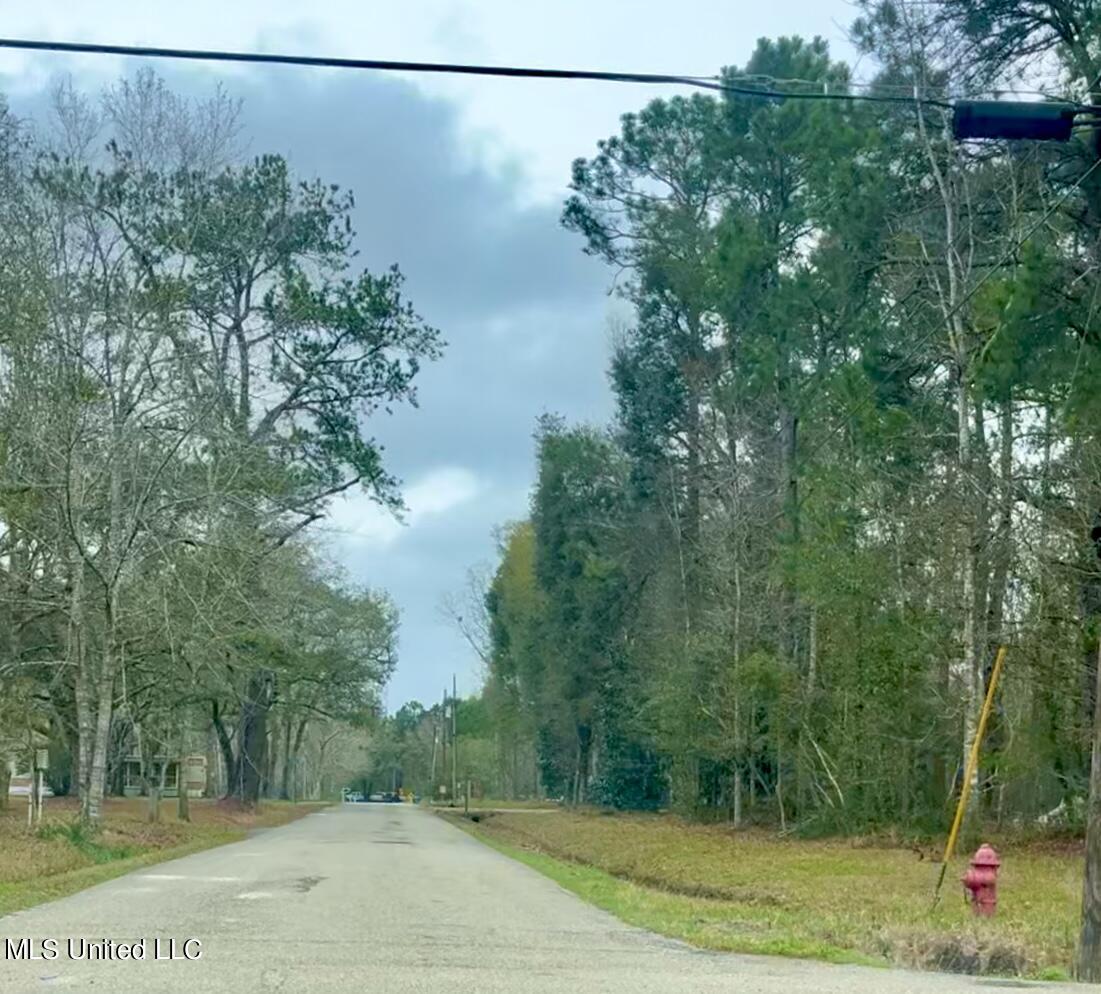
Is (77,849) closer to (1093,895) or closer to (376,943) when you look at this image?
(376,943)

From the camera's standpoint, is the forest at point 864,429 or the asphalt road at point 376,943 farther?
the forest at point 864,429

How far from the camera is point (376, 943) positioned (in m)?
12.1

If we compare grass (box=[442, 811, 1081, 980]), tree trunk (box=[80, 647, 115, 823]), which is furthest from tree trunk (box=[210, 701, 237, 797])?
tree trunk (box=[80, 647, 115, 823])

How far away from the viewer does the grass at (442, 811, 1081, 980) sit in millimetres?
12453

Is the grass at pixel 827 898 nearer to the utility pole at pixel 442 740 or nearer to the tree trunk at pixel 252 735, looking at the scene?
the tree trunk at pixel 252 735

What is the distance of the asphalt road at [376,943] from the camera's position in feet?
31.4

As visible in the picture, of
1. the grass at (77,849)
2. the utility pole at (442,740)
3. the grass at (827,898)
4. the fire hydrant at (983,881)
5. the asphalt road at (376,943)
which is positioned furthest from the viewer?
the utility pole at (442,740)

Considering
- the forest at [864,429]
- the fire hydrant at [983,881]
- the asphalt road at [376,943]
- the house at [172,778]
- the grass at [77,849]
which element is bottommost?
the house at [172,778]

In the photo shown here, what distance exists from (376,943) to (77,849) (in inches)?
499

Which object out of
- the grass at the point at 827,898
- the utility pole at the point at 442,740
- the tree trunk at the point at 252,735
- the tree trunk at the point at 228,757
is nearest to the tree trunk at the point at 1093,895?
the grass at the point at 827,898

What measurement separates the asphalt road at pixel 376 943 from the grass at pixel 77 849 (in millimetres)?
593

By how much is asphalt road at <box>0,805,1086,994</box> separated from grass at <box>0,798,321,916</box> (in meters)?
0.59

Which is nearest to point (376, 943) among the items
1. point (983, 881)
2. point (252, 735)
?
point (983, 881)

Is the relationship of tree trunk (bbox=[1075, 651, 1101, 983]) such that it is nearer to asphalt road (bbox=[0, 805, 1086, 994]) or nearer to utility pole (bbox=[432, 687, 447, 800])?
asphalt road (bbox=[0, 805, 1086, 994])
